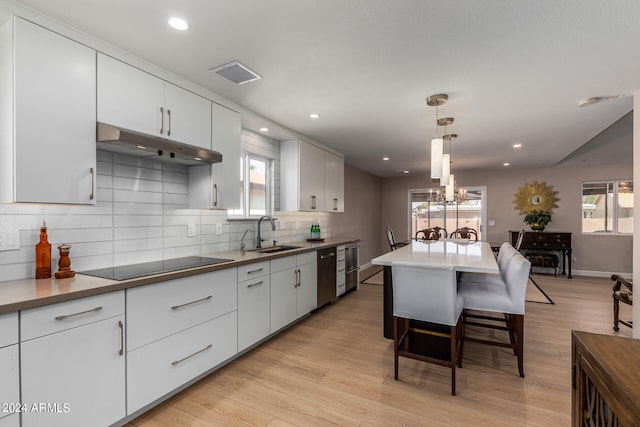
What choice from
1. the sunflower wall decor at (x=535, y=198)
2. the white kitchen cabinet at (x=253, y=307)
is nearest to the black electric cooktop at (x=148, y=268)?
the white kitchen cabinet at (x=253, y=307)

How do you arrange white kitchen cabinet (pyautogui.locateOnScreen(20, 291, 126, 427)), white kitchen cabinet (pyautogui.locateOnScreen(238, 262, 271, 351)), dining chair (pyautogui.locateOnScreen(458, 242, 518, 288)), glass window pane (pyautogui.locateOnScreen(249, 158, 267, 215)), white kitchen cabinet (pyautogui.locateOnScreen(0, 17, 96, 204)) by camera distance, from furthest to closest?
1. glass window pane (pyautogui.locateOnScreen(249, 158, 267, 215))
2. dining chair (pyautogui.locateOnScreen(458, 242, 518, 288))
3. white kitchen cabinet (pyautogui.locateOnScreen(238, 262, 271, 351))
4. white kitchen cabinet (pyautogui.locateOnScreen(0, 17, 96, 204))
5. white kitchen cabinet (pyautogui.locateOnScreen(20, 291, 126, 427))

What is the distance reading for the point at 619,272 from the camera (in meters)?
6.20

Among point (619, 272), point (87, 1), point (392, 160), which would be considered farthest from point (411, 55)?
point (619, 272)

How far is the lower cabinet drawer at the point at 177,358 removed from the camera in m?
1.83

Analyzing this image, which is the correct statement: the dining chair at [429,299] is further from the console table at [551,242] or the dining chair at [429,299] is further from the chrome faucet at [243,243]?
the console table at [551,242]

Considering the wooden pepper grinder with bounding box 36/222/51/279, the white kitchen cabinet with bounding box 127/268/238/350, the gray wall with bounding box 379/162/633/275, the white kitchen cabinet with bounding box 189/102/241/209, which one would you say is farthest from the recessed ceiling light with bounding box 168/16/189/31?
the gray wall with bounding box 379/162/633/275

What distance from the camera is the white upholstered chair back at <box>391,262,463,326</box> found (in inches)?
84.7

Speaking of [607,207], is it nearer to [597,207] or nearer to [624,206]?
[597,207]

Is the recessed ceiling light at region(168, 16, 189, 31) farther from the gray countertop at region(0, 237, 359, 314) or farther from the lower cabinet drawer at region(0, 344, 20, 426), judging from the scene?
the lower cabinet drawer at region(0, 344, 20, 426)

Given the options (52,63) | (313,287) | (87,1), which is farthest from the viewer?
(313,287)

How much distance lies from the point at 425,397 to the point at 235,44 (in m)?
2.71

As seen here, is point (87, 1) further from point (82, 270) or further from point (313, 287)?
point (313, 287)

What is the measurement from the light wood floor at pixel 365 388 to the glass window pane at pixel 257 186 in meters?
1.51

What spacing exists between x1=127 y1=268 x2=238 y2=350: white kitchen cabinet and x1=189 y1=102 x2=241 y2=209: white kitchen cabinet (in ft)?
2.27
